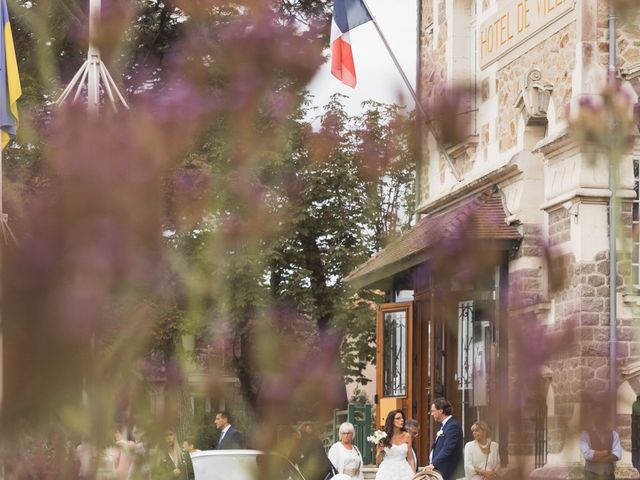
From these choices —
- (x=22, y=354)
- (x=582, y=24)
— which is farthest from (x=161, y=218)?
(x=582, y=24)

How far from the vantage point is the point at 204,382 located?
2.45m

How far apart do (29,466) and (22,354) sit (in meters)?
0.35

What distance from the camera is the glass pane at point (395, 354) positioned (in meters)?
22.9

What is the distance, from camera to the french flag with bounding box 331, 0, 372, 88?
63.7 ft

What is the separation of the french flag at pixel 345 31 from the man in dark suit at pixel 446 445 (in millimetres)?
5562

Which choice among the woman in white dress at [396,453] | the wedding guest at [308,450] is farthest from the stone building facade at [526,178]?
the wedding guest at [308,450]

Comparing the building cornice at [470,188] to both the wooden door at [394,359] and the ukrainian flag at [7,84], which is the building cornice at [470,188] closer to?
the wooden door at [394,359]

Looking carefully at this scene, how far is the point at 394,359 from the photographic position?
76.6 feet

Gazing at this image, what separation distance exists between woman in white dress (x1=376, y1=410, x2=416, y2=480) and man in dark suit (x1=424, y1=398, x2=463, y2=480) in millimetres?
1264

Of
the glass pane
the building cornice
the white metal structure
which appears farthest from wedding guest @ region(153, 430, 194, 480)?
the glass pane

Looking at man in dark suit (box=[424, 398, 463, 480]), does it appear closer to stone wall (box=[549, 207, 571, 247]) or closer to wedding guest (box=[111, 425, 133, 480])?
stone wall (box=[549, 207, 571, 247])

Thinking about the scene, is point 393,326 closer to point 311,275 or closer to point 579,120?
point 311,275

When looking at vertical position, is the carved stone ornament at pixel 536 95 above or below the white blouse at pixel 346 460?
above

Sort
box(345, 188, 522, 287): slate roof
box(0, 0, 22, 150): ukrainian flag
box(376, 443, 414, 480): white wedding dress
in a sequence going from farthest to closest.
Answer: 1. box(345, 188, 522, 287): slate roof
2. box(0, 0, 22, 150): ukrainian flag
3. box(376, 443, 414, 480): white wedding dress
